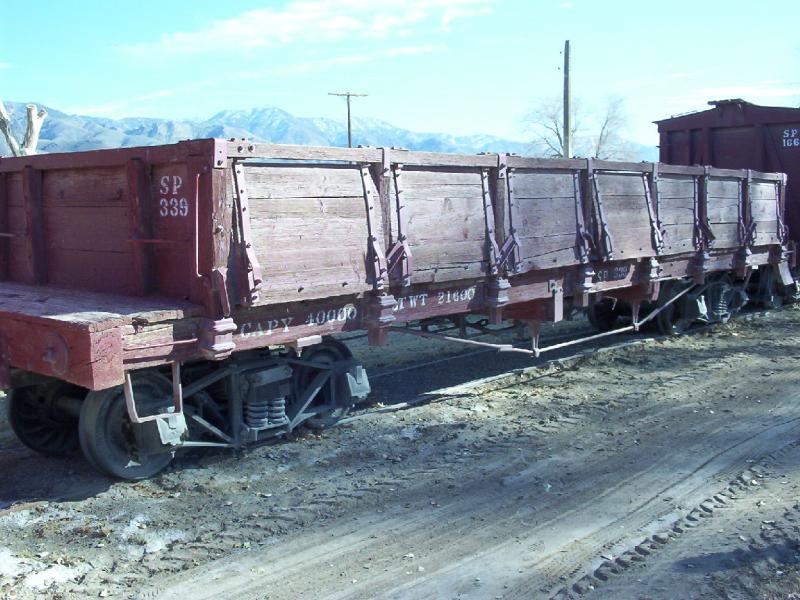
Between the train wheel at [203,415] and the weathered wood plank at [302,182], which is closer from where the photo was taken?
the weathered wood plank at [302,182]

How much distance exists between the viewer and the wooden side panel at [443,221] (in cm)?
645

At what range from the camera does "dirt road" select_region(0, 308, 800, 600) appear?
13.6ft

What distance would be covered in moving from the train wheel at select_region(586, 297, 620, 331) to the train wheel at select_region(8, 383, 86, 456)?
7490mm

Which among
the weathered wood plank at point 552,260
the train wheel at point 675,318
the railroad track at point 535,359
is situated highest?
the weathered wood plank at point 552,260

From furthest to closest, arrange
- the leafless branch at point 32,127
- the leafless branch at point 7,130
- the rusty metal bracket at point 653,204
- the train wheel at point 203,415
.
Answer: the leafless branch at point 7,130 < the leafless branch at point 32,127 < the rusty metal bracket at point 653,204 < the train wheel at point 203,415

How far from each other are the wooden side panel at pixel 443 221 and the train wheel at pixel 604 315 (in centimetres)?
490

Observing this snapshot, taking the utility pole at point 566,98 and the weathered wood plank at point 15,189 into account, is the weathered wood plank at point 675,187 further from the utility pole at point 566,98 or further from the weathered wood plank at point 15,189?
the utility pole at point 566,98

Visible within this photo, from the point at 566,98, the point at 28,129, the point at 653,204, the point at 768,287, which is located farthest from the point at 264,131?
the point at 653,204

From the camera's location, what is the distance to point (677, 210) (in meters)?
9.84

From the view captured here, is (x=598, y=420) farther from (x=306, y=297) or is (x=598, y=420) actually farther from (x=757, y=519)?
(x=306, y=297)

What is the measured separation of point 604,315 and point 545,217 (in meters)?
4.38

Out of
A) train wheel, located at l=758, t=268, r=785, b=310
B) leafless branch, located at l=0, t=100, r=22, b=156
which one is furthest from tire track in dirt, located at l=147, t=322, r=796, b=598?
leafless branch, located at l=0, t=100, r=22, b=156

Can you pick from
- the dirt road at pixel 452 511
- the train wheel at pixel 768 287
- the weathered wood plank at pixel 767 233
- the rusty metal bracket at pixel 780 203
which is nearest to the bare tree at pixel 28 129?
the dirt road at pixel 452 511

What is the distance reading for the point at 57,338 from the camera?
4766mm
